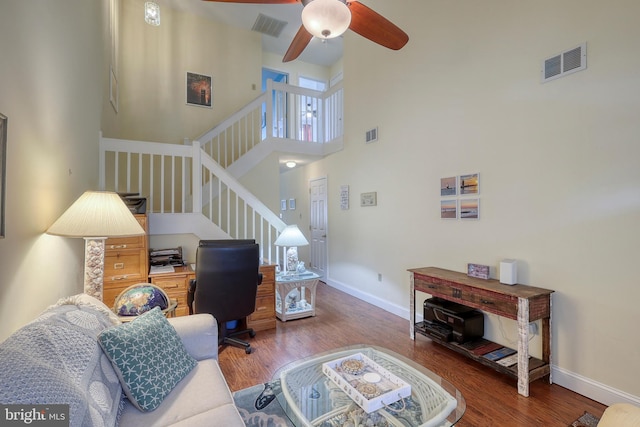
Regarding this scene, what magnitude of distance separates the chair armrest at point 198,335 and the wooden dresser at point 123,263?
4.56 feet

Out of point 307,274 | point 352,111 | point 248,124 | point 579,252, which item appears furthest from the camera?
point 248,124

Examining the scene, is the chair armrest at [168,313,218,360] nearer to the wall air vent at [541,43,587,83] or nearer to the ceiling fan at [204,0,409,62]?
the ceiling fan at [204,0,409,62]

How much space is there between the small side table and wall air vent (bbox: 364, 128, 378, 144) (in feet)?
6.98

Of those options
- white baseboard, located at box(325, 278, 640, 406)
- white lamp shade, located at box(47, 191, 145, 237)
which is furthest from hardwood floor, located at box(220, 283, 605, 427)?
white lamp shade, located at box(47, 191, 145, 237)

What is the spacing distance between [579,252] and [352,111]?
11.5ft

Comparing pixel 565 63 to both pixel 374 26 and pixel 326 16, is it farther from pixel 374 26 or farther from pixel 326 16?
pixel 326 16

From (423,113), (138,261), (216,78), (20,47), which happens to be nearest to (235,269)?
(138,261)

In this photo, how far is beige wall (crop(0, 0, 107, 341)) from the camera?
1355 mm

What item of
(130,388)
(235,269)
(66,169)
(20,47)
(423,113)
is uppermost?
(423,113)

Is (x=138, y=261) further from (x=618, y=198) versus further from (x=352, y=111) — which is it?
(x=618, y=198)

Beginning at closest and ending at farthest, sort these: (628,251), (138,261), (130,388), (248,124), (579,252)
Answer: (130,388) < (628,251) < (579,252) < (138,261) < (248,124)

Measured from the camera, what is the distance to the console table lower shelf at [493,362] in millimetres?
2299

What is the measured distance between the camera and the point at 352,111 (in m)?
4.76

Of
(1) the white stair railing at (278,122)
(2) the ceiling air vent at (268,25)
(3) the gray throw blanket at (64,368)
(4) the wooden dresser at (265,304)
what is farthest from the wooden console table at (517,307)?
(2) the ceiling air vent at (268,25)
